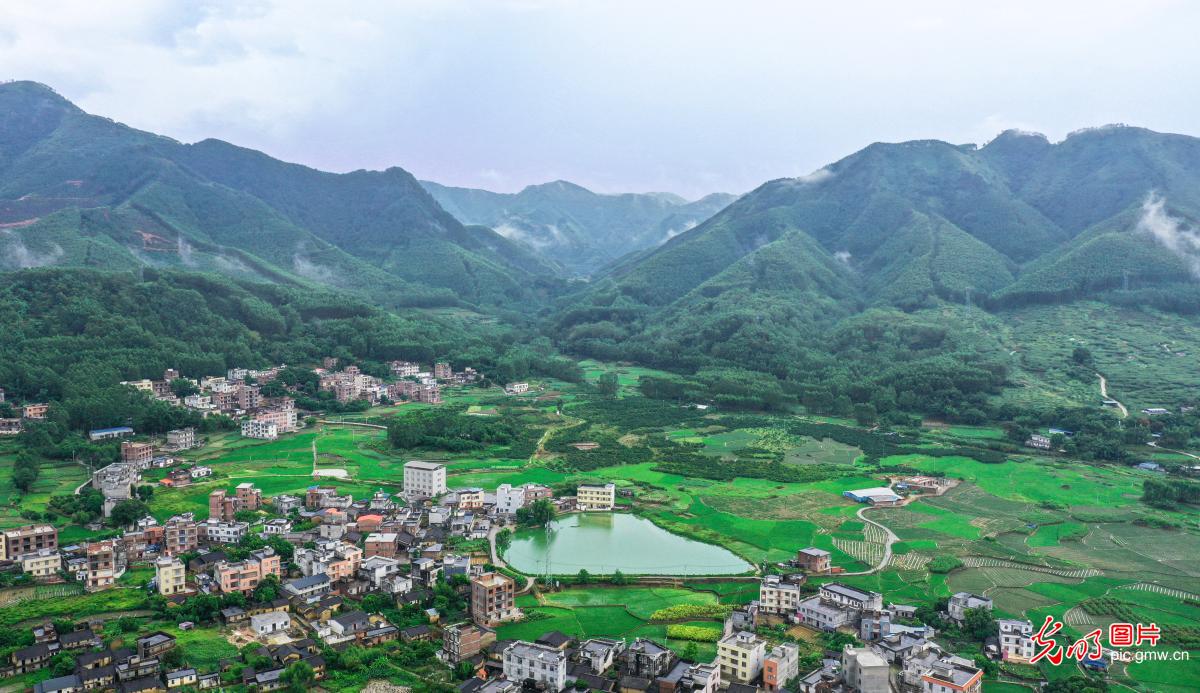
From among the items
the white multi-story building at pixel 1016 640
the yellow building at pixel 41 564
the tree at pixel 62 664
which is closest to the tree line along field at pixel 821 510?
the white multi-story building at pixel 1016 640

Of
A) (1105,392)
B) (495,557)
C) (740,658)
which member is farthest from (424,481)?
(1105,392)

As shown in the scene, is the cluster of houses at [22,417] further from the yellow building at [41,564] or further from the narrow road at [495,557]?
the narrow road at [495,557]

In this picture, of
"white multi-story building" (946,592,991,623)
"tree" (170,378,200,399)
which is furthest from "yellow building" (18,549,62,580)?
"tree" (170,378,200,399)

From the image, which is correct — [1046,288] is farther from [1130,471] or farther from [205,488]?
[205,488]

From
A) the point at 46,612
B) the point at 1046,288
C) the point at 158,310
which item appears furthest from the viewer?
the point at 1046,288

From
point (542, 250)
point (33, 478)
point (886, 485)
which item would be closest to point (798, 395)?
point (886, 485)

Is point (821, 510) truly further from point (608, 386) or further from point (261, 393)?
point (261, 393)
